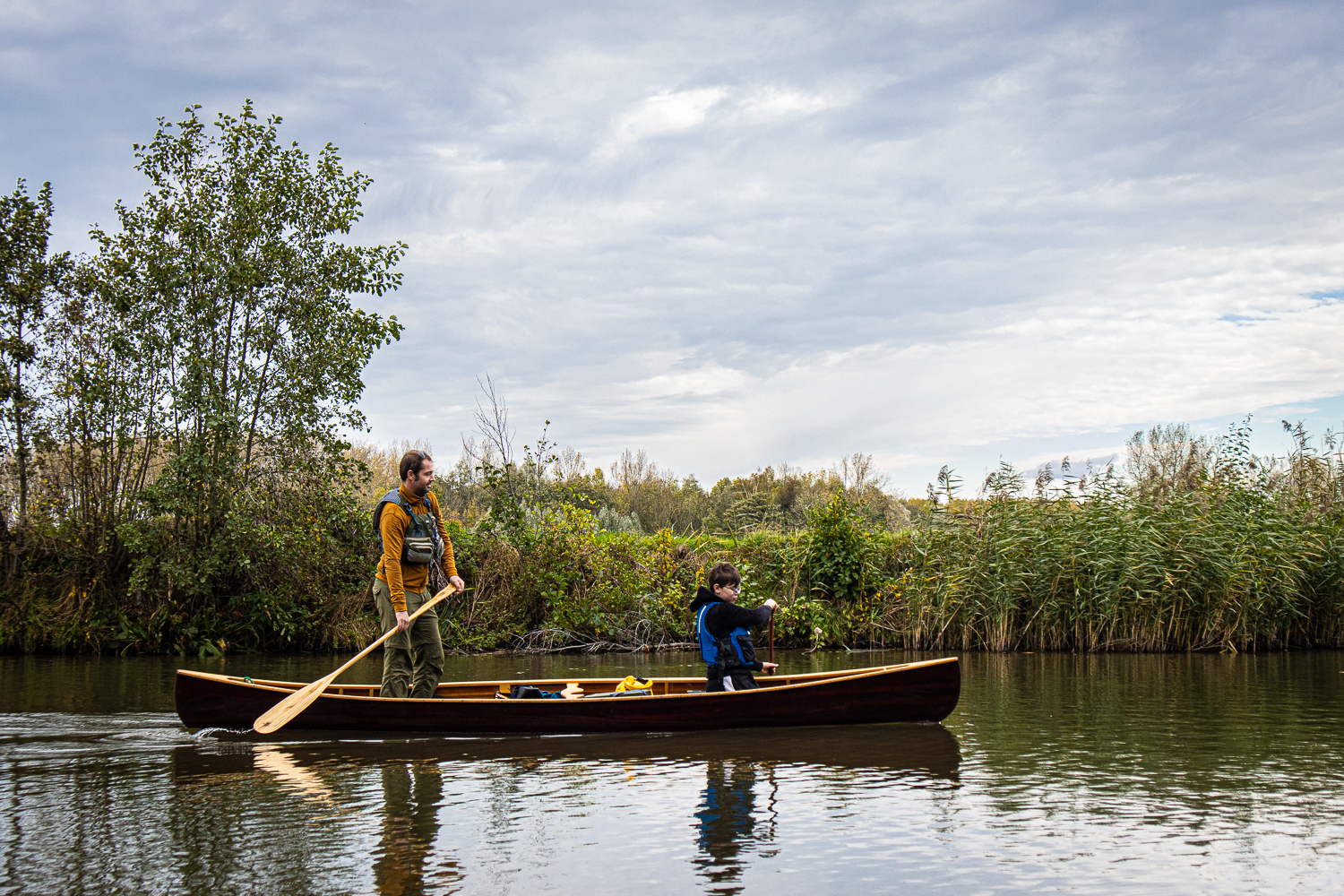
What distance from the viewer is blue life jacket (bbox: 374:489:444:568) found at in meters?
7.98

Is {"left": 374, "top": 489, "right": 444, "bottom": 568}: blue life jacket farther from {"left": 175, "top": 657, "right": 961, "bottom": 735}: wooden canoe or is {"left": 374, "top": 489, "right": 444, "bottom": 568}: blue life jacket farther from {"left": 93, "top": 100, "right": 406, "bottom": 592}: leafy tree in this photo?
{"left": 93, "top": 100, "right": 406, "bottom": 592}: leafy tree

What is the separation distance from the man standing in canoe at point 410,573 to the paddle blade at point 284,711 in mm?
628

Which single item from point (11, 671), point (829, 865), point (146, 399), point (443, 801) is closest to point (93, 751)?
point (443, 801)

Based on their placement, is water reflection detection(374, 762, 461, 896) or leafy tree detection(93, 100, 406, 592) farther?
leafy tree detection(93, 100, 406, 592)

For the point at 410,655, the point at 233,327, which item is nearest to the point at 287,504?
the point at 233,327

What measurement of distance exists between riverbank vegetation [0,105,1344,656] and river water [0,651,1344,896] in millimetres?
6759

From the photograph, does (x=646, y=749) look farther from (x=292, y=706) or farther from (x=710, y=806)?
(x=292, y=706)

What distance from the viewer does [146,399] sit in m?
17.0

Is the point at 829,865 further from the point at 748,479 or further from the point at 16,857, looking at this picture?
the point at 748,479

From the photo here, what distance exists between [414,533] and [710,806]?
3.57 metres

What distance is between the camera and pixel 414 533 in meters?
8.11

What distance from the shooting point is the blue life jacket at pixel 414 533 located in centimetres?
798

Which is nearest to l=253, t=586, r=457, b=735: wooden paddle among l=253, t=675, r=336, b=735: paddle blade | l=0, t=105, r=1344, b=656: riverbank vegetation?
l=253, t=675, r=336, b=735: paddle blade

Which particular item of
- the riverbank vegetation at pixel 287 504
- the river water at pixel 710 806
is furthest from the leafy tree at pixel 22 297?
the river water at pixel 710 806
